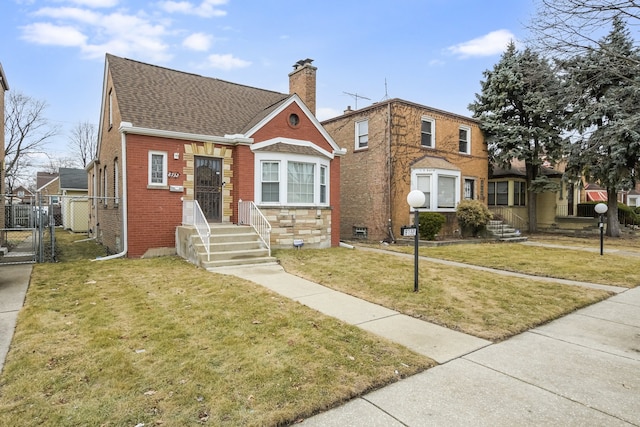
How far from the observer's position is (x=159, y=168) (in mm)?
11086

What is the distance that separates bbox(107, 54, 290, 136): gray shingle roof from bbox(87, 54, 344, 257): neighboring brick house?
0.12ft

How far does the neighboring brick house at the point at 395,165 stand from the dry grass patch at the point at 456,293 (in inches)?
248

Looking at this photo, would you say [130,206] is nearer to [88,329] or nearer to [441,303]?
[88,329]

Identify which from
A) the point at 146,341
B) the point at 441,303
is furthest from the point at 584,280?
the point at 146,341

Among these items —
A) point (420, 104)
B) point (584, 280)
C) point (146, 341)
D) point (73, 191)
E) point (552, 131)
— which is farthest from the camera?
point (73, 191)

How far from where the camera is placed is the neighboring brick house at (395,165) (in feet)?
52.5

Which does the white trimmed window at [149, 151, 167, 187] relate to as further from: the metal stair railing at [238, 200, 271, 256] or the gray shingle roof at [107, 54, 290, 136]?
the metal stair railing at [238, 200, 271, 256]

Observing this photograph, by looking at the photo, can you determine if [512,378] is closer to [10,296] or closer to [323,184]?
[10,296]

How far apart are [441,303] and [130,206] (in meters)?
9.03

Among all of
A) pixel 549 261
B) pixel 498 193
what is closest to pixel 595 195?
pixel 498 193

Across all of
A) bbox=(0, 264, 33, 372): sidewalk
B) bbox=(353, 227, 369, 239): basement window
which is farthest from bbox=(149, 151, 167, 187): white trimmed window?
bbox=(353, 227, 369, 239): basement window

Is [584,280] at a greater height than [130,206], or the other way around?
[130,206]

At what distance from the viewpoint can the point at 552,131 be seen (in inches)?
770

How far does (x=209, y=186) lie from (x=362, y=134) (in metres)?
→ 8.45
